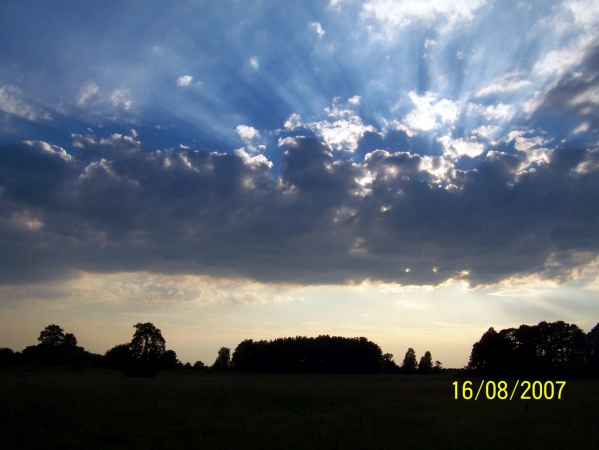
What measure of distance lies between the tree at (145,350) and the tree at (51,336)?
63950mm

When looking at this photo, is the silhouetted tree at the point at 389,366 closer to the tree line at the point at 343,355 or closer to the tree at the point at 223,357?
the tree line at the point at 343,355

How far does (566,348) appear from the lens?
297 feet

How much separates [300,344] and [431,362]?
49309 millimetres

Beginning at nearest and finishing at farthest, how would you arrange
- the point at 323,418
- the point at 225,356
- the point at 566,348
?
the point at 323,418, the point at 566,348, the point at 225,356

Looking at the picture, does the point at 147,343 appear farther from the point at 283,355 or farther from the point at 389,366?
the point at 389,366

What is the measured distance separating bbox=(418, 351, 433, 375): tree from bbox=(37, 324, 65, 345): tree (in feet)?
337

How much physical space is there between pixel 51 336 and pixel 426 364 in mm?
109629

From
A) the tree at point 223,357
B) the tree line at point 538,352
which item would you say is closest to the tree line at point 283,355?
the tree at point 223,357

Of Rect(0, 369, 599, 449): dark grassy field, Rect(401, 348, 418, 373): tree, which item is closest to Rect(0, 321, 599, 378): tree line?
Rect(401, 348, 418, 373): tree

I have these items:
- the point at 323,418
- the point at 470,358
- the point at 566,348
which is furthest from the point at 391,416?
the point at 566,348

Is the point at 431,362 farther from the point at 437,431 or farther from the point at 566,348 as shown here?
the point at 437,431

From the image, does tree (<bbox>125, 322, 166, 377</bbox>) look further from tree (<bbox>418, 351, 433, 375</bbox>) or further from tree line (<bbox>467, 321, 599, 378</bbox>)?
tree (<bbox>418, 351, 433, 375</bbox>)

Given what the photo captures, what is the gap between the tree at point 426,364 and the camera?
472 feet

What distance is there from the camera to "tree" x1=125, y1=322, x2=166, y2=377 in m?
64.6
